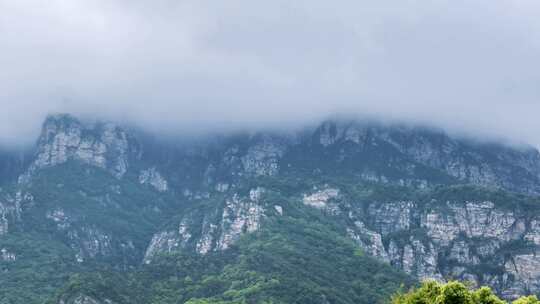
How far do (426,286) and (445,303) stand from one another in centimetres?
873

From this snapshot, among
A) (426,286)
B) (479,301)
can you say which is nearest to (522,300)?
(479,301)

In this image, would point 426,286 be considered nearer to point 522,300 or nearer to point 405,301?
point 405,301

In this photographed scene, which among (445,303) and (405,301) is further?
(405,301)

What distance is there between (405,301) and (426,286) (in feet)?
13.4

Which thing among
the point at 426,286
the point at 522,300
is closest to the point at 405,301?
the point at 426,286

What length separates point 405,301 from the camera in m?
120

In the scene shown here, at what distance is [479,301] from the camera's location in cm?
11475

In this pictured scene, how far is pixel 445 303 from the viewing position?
11256 cm

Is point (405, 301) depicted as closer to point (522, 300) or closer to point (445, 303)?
point (445, 303)

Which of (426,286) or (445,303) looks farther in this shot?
(426,286)

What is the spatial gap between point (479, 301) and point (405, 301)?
36.4 feet

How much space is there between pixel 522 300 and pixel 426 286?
1415 centimetres
